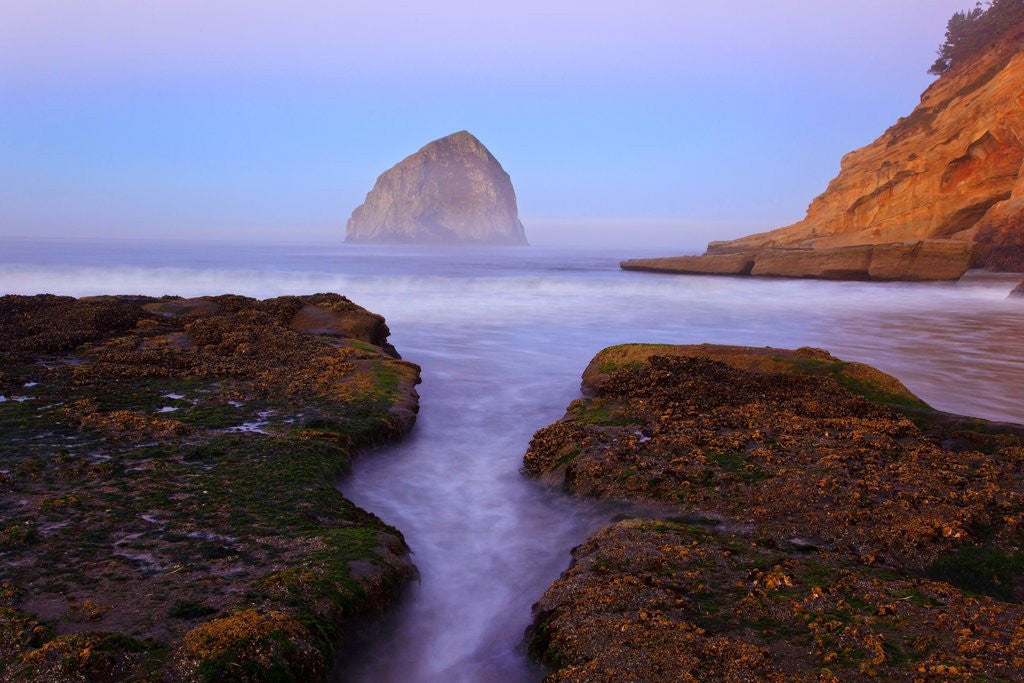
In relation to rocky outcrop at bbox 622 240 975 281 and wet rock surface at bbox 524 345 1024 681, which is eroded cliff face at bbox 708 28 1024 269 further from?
wet rock surface at bbox 524 345 1024 681

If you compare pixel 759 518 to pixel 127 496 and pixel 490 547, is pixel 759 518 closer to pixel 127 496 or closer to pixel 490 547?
pixel 490 547

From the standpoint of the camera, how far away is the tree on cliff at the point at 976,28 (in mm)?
52906

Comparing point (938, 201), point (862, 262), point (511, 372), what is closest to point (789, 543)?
point (511, 372)

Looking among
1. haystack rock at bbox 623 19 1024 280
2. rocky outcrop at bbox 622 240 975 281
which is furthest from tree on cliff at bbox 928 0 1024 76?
rocky outcrop at bbox 622 240 975 281

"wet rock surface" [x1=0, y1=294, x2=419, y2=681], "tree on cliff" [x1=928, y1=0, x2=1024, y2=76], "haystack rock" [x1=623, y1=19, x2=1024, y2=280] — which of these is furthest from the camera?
"tree on cliff" [x1=928, y1=0, x2=1024, y2=76]

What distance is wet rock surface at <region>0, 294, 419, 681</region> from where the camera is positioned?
377cm

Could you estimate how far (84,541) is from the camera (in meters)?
4.79

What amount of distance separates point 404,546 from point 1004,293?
36506mm

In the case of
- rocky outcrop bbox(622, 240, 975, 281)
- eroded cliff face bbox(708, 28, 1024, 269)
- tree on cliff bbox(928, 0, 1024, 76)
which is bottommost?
rocky outcrop bbox(622, 240, 975, 281)

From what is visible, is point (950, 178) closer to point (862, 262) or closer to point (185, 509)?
point (862, 262)

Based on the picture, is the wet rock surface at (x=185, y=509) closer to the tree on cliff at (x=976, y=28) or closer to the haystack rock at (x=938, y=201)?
the haystack rock at (x=938, y=201)

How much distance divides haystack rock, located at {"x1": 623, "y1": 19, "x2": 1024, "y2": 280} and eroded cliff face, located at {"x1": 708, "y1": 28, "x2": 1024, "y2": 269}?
6 centimetres

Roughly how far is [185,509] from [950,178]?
1896 inches

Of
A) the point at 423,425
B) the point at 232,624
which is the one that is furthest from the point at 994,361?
the point at 232,624
